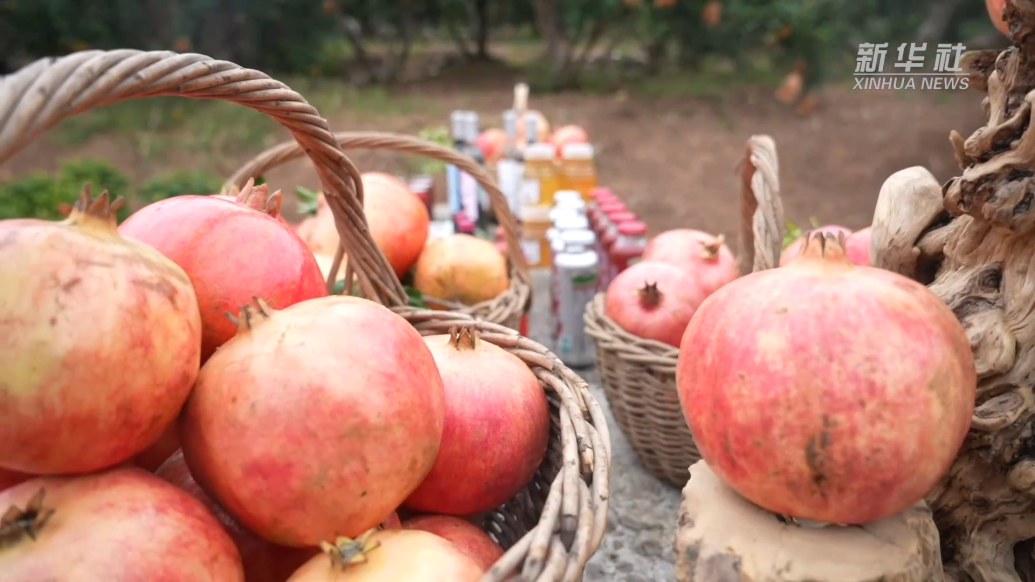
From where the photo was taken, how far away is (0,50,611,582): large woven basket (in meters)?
0.67

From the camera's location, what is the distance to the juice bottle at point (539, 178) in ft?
8.72

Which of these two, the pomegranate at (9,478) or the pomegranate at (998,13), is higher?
the pomegranate at (998,13)

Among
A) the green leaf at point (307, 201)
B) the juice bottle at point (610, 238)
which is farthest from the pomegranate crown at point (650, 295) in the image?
the green leaf at point (307, 201)

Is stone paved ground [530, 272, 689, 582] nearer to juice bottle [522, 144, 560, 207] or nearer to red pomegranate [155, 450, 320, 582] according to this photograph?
red pomegranate [155, 450, 320, 582]

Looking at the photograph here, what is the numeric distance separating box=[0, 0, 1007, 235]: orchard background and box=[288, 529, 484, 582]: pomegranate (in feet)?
12.2

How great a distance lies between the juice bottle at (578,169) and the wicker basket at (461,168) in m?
1.02

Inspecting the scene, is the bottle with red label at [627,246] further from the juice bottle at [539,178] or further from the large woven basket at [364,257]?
the large woven basket at [364,257]

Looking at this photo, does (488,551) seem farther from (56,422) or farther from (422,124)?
(422,124)

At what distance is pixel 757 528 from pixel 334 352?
0.49 meters

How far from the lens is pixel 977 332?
90 cm

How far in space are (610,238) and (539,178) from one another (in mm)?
666

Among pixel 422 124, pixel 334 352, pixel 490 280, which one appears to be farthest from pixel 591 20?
pixel 334 352

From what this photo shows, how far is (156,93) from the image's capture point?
2.56 feet

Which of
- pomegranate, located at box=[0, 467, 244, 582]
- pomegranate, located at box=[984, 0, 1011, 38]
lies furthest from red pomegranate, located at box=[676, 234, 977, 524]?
pomegranate, located at box=[0, 467, 244, 582]
